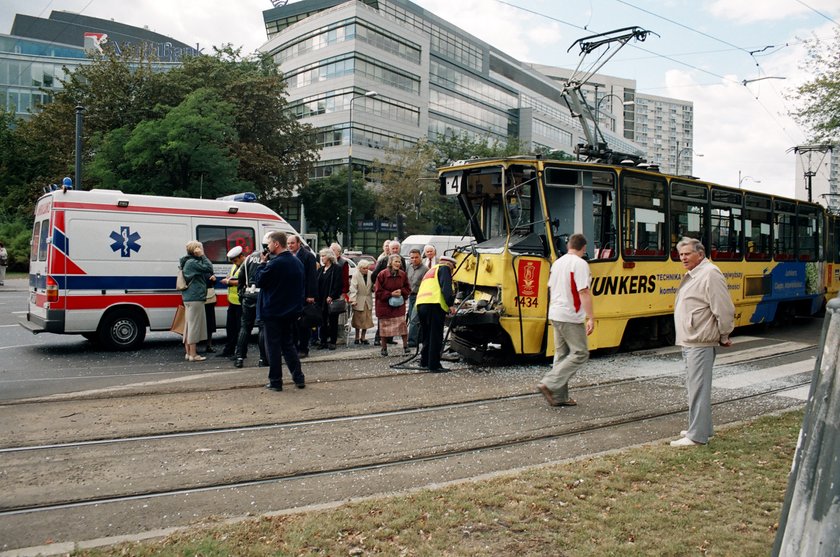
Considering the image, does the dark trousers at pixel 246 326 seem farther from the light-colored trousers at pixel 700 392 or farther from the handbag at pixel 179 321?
the light-colored trousers at pixel 700 392

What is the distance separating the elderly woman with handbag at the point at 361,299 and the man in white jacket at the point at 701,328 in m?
7.57

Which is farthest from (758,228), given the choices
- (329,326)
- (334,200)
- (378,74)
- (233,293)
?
(378,74)

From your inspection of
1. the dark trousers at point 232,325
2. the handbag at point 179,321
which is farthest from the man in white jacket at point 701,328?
the handbag at point 179,321

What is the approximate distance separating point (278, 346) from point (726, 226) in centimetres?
1012

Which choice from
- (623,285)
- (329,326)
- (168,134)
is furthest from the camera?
(168,134)

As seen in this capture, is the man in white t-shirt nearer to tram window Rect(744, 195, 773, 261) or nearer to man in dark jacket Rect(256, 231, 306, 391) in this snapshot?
man in dark jacket Rect(256, 231, 306, 391)

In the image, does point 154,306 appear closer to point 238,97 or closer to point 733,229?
point 733,229

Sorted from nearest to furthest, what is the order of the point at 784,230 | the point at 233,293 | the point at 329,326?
the point at 233,293 → the point at 329,326 → the point at 784,230

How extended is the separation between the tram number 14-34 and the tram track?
198 cm

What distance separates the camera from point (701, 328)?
6.07m

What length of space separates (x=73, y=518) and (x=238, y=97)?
3487 centimetres

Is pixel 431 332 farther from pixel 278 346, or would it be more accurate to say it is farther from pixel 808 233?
pixel 808 233

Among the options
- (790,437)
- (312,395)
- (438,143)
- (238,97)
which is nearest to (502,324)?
(312,395)

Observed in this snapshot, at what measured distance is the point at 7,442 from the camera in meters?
6.12
